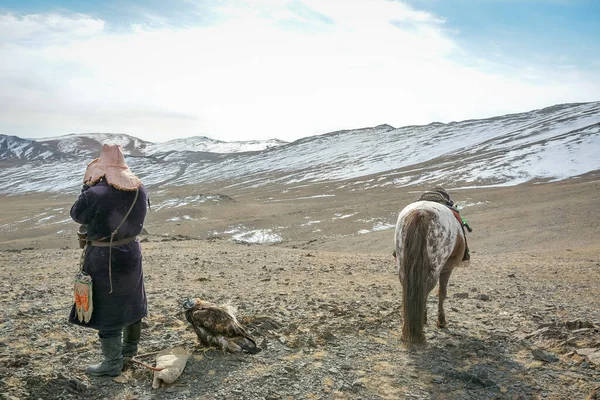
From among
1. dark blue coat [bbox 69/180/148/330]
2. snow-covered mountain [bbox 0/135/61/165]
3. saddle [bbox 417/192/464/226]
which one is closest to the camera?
dark blue coat [bbox 69/180/148/330]

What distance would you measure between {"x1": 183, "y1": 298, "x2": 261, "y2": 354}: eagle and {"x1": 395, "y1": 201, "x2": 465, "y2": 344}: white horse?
185cm

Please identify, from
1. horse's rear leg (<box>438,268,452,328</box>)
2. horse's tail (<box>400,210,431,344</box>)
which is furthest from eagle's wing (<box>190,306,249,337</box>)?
horse's rear leg (<box>438,268,452,328</box>)

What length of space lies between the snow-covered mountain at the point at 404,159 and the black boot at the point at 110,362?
5870 centimetres

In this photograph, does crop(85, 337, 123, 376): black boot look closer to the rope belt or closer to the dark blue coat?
the dark blue coat

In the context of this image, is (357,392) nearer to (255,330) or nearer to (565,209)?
(255,330)

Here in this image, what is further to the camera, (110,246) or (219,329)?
(219,329)

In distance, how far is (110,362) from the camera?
162 inches

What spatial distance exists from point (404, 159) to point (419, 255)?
92.9 m

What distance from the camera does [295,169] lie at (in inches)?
4035

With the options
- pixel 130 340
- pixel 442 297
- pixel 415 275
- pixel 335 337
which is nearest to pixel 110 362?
pixel 130 340

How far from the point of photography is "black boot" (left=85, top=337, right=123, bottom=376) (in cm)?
408

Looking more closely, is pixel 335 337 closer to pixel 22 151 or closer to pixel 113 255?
pixel 113 255

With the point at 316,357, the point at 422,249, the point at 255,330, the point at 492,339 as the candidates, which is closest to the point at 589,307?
the point at 492,339

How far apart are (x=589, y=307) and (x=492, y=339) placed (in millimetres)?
2823
